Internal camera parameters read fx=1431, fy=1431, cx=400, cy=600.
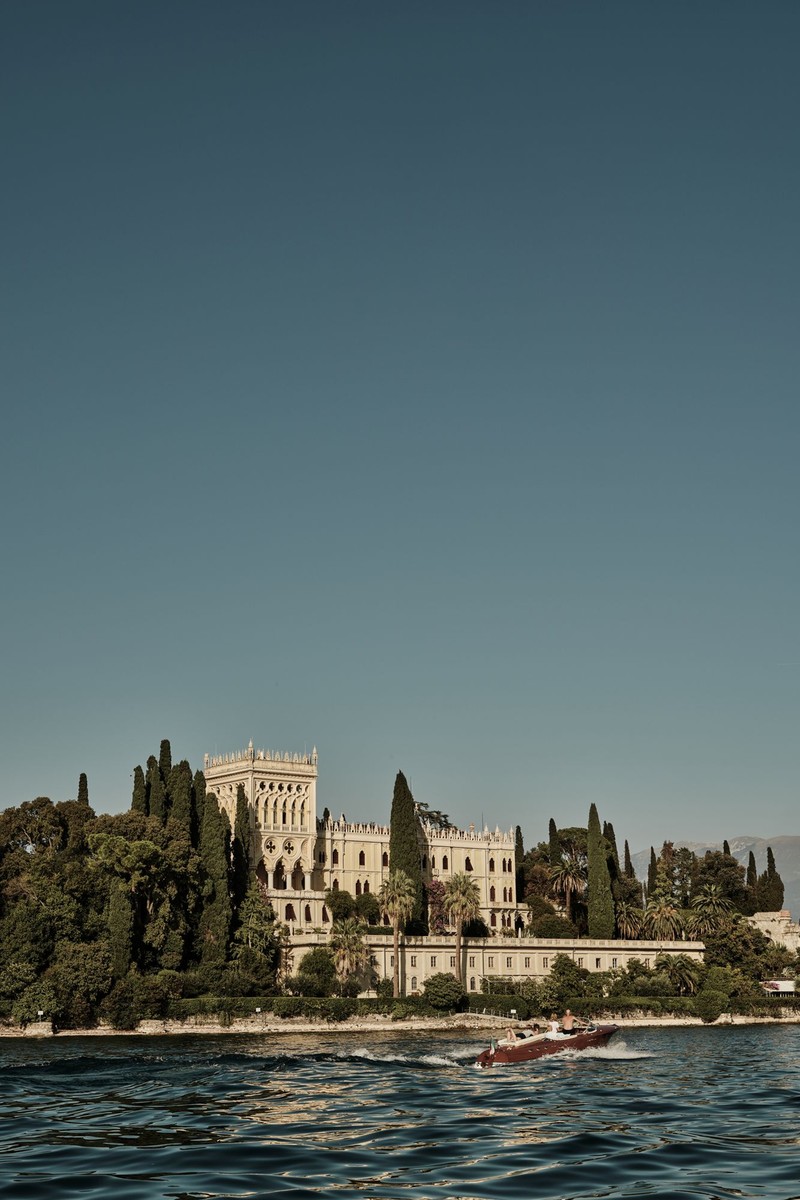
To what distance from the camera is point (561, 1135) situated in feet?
108

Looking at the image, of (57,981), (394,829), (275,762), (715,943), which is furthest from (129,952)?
(715,943)

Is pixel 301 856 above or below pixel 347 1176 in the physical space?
above

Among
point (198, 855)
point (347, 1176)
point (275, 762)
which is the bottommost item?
point (347, 1176)

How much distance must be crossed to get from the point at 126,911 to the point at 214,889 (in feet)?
26.7

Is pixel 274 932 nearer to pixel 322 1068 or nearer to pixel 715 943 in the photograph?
pixel 715 943

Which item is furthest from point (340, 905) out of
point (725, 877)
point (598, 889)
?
point (725, 877)

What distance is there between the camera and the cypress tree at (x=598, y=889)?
375 feet

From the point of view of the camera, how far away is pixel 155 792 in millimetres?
100688

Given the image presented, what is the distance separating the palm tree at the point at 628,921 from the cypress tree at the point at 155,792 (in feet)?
137

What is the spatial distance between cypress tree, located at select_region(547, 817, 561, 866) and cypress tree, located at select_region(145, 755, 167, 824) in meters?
47.3

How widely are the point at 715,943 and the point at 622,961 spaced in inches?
350

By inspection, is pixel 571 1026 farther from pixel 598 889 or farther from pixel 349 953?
pixel 598 889

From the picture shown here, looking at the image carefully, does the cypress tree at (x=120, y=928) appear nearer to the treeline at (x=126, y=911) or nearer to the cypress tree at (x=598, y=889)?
the treeline at (x=126, y=911)

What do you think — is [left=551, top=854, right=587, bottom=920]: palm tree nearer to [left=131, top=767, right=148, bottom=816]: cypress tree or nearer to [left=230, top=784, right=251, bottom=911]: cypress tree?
[left=230, top=784, right=251, bottom=911]: cypress tree
